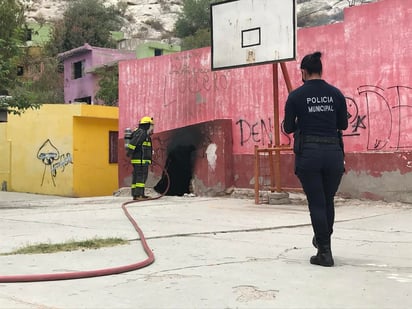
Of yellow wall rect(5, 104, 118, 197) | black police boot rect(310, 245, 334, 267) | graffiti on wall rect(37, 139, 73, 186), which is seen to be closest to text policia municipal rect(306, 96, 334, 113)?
black police boot rect(310, 245, 334, 267)

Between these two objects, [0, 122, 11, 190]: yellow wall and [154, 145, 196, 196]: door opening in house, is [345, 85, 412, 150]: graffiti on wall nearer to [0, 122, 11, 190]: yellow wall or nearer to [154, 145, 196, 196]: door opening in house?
[154, 145, 196, 196]: door opening in house

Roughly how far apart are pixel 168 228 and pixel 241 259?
7.93 feet

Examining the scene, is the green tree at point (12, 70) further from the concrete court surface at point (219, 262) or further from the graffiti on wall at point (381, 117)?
the graffiti on wall at point (381, 117)

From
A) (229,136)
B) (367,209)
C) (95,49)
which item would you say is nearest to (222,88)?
(229,136)

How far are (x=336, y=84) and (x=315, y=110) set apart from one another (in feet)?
21.3

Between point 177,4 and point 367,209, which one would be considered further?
point 177,4

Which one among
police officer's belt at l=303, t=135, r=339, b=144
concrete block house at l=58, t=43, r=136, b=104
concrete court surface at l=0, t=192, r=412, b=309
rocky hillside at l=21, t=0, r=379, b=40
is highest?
rocky hillside at l=21, t=0, r=379, b=40

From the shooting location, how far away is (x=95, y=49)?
39.7m

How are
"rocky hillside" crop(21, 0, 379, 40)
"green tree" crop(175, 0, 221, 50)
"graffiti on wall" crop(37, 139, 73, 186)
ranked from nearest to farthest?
"graffiti on wall" crop(37, 139, 73, 186) < "green tree" crop(175, 0, 221, 50) < "rocky hillside" crop(21, 0, 379, 40)

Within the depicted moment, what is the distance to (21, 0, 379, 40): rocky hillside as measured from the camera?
71938 mm

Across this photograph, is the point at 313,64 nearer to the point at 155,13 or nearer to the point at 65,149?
the point at 65,149

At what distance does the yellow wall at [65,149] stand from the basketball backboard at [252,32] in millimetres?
9692

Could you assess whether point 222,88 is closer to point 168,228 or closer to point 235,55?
point 235,55

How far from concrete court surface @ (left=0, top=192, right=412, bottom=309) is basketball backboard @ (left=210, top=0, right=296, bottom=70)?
11.6 feet
